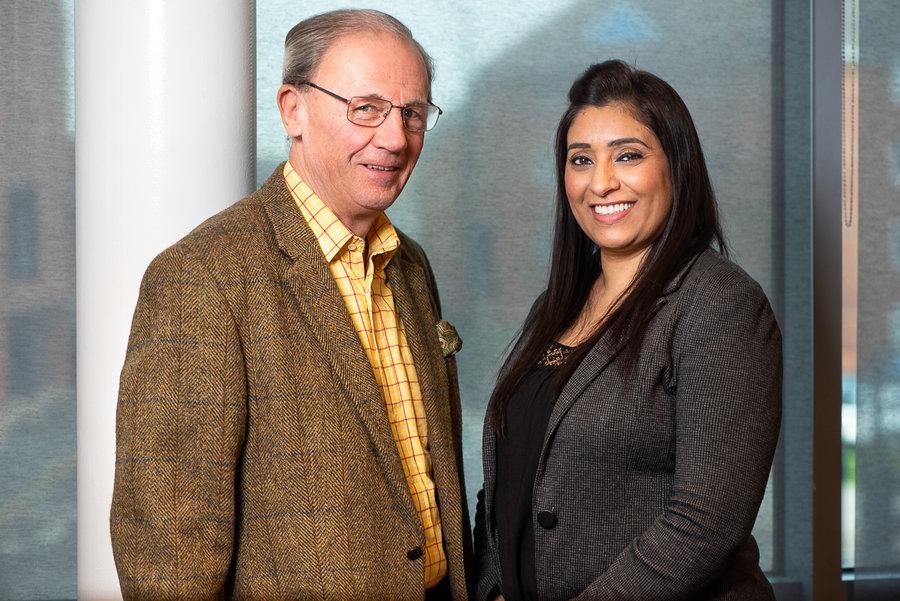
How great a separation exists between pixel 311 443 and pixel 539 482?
46cm

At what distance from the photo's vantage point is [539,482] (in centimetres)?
178

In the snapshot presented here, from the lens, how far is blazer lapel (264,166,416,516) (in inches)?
63.1

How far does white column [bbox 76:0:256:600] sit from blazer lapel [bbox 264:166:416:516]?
71 centimetres

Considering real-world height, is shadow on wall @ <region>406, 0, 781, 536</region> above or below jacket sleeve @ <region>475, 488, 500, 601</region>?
above

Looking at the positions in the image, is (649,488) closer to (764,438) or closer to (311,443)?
(764,438)

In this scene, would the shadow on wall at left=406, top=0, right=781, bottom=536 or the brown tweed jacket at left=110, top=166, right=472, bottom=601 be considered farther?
the shadow on wall at left=406, top=0, right=781, bottom=536

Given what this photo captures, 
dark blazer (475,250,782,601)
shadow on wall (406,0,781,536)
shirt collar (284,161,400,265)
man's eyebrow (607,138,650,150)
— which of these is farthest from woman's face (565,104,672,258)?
shadow on wall (406,0,781,536)

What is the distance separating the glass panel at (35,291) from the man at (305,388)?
1.76 meters

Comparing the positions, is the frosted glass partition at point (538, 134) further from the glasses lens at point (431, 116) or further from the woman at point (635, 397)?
the glasses lens at point (431, 116)

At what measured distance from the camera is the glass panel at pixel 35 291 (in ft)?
10.4

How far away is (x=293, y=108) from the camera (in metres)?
1.72

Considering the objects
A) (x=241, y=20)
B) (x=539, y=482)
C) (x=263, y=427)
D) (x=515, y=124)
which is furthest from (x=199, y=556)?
(x=515, y=124)

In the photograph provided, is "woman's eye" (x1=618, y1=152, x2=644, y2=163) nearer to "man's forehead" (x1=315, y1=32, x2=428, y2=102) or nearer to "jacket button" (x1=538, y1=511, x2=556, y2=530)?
"man's forehead" (x1=315, y1=32, x2=428, y2=102)

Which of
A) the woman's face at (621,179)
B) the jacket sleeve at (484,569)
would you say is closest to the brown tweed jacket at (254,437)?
the jacket sleeve at (484,569)
